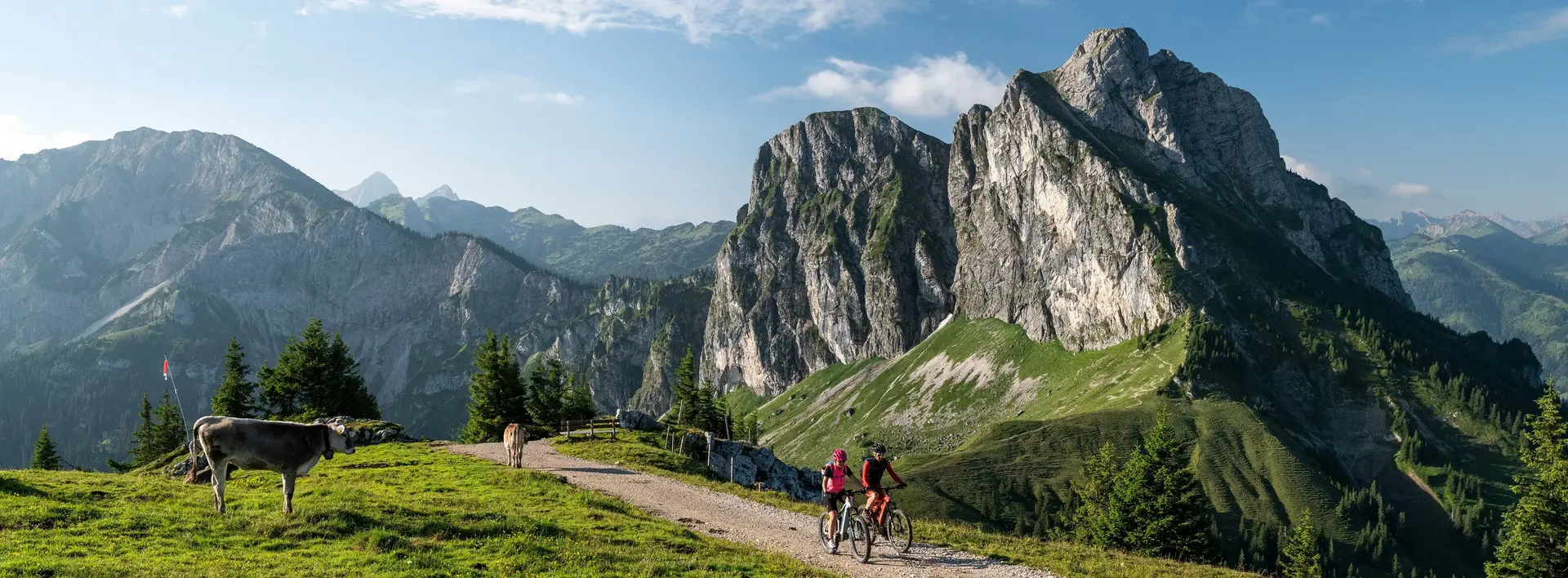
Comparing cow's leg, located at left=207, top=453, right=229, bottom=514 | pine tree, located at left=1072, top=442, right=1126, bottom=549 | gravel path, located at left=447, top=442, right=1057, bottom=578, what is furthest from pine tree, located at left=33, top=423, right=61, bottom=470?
pine tree, located at left=1072, top=442, right=1126, bottom=549

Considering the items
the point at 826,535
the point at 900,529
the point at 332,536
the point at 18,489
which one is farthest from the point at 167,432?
the point at 900,529

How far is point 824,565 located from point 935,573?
3.32 m

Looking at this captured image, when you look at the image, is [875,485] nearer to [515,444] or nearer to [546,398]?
[515,444]

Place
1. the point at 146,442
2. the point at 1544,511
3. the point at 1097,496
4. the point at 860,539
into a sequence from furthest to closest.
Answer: the point at 146,442, the point at 1097,496, the point at 1544,511, the point at 860,539

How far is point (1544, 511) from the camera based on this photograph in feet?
167

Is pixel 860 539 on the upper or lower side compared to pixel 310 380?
lower

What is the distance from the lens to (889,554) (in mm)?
24531

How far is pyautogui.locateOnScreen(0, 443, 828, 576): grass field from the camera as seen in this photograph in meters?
18.3

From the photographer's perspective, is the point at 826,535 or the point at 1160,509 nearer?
the point at 826,535

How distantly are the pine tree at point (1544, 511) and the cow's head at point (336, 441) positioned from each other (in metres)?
68.5

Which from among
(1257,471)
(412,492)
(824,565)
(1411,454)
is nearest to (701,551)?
(824,565)

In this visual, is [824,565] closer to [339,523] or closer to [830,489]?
[830,489]

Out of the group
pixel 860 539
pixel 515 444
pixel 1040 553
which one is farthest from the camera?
pixel 515 444

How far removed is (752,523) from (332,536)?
14637 mm
